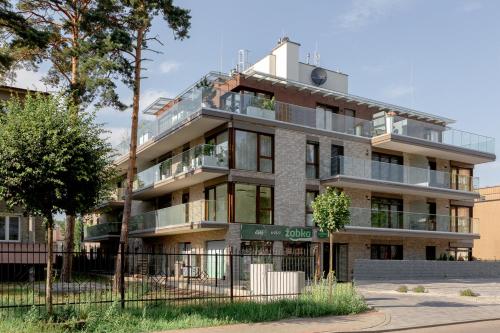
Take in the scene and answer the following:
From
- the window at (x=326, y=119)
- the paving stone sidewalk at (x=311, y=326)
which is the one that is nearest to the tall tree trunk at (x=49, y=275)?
the paving stone sidewalk at (x=311, y=326)

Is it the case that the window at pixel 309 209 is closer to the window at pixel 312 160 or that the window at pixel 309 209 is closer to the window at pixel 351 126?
the window at pixel 312 160

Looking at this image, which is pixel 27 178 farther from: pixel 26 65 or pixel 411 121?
pixel 411 121

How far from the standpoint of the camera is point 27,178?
12016 millimetres

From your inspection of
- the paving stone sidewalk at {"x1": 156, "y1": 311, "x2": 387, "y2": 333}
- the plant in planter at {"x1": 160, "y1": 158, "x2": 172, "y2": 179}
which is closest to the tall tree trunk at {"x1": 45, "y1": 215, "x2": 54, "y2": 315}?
the paving stone sidewalk at {"x1": 156, "y1": 311, "x2": 387, "y2": 333}

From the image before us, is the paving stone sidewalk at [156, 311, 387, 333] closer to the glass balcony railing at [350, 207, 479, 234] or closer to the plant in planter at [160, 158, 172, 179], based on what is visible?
the glass balcony railing at [350, 207, 479, 234]

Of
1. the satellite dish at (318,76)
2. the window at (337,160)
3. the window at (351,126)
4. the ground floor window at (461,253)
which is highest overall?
the satellite dish at (318,76)

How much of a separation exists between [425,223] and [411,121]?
6723mm

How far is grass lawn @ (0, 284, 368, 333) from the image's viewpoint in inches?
443

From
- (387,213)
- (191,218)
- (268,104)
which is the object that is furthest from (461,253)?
(191,218)

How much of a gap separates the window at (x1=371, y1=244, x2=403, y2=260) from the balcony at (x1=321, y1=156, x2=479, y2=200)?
367 cm

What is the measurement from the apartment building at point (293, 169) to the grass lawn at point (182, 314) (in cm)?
1118

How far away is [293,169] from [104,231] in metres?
17.7

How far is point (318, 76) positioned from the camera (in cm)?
3666

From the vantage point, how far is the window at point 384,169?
106ft
